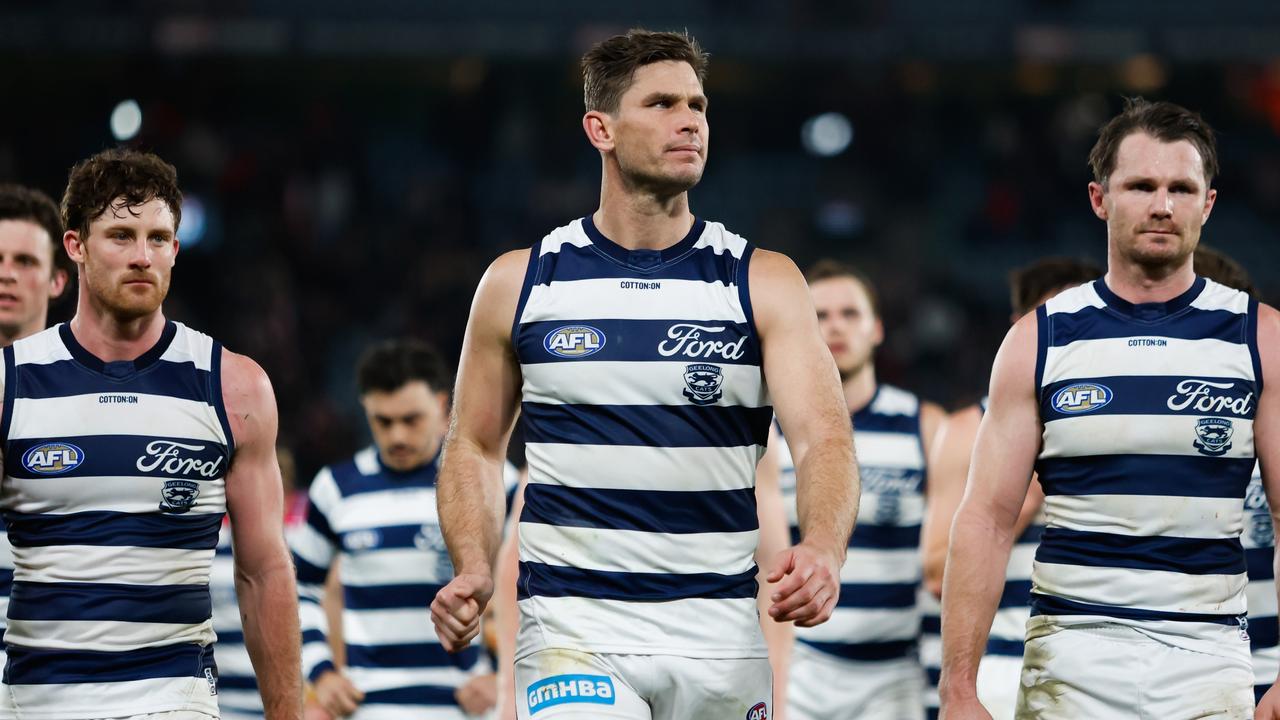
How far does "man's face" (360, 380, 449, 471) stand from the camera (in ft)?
25.5

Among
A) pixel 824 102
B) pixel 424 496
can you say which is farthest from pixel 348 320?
pixel 424 496

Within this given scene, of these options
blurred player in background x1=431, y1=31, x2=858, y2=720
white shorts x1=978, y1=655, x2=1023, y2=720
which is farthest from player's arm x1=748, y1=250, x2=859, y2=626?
white shorts x1=978, y1=655, x2=1023, y2=720

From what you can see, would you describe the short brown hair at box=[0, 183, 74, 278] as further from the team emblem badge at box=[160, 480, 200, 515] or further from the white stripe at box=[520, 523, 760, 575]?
the white stripe at box=[520, 523, 760, 575]

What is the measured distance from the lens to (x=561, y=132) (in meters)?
24.0

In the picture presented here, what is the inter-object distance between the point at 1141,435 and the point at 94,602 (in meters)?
3.14

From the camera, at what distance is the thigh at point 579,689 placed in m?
4.34

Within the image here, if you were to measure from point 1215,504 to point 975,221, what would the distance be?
1944cm

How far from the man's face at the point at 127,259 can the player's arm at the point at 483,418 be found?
0.96 metres

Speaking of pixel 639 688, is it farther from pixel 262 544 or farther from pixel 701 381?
pixel 262 544

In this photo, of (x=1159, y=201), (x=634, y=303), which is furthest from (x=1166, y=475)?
(x=634, y=303)

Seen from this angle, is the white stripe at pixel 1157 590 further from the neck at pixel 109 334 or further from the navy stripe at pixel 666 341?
the neck at pixel 109 334

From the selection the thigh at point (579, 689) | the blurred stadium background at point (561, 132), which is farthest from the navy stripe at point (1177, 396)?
the blurred stadium background at point (561, 132)

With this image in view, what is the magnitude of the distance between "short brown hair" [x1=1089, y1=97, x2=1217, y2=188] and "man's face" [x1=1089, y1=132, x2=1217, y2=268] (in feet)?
0.12

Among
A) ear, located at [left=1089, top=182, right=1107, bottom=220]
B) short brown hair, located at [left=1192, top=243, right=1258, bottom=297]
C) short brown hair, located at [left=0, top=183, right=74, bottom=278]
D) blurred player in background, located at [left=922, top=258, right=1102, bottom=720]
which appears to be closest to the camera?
ear, located at [left=1089, top=182, right=1107, bottom=220]
